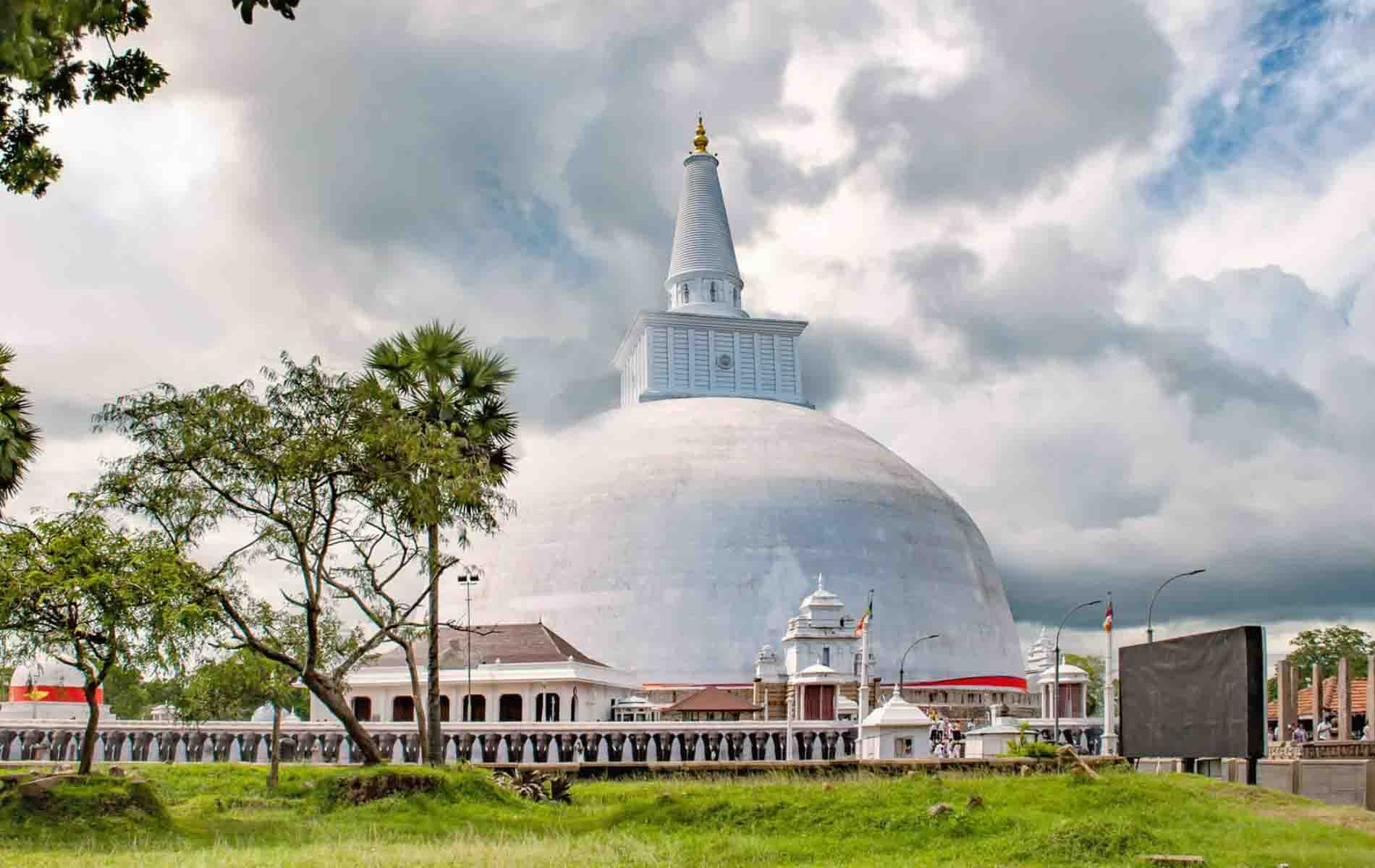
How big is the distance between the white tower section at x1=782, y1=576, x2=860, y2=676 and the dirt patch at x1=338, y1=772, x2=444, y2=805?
30.1 metres

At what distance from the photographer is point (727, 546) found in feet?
198

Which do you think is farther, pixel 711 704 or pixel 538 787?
pixel 711 704

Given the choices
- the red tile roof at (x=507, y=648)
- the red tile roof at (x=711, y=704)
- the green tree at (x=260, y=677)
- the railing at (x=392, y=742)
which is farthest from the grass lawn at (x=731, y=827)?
the red tile roof at (x=507, y=648)

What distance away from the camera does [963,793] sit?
22.5 metres

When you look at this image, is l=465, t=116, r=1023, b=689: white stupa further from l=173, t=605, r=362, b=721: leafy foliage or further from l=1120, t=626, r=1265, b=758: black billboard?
l=1120, t=626, r=1265, b=758: black billboard

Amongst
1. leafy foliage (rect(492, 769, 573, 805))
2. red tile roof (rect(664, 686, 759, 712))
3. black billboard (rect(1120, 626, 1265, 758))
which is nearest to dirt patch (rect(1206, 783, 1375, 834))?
black billboard (rect(1120, 626, 1265, 758))

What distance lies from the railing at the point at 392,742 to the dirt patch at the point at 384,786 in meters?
16.5

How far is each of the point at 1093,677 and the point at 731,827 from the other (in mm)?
118805

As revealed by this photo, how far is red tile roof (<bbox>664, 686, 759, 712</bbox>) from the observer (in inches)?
2087

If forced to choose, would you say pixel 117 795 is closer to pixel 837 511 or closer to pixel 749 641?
pixel 749 641

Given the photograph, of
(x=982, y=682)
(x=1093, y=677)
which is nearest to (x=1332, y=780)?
(x=982, y=682)

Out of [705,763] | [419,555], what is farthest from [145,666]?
[705,763]

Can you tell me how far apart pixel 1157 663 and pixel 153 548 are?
64.8ft

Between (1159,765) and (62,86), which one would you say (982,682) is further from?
(62,86)
